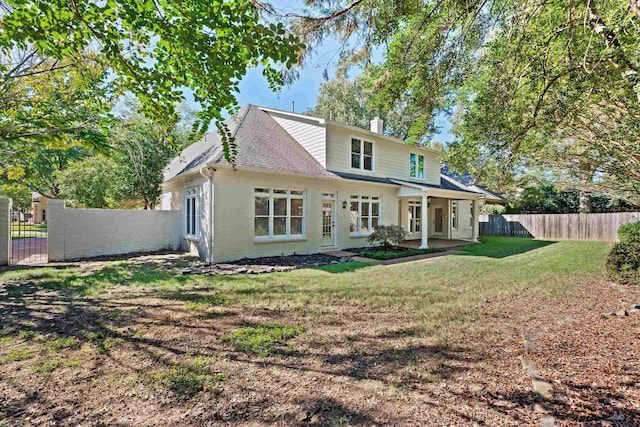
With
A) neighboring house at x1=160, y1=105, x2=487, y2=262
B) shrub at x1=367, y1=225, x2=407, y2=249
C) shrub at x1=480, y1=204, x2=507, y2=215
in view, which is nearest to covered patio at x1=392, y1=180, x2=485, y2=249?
neighboring house at x1=160, y1=105, x2=487, y2=262

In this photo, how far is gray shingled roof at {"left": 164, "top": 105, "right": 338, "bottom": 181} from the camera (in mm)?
10798

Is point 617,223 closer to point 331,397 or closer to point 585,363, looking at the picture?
point 585,363

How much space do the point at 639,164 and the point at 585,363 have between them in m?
8.08

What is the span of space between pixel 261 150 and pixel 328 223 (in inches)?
165

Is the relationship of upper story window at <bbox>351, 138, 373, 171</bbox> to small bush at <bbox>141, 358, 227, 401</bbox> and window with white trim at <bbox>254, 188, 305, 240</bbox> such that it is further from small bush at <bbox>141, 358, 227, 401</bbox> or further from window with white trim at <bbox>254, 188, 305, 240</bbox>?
small bush at <bbox>141, 358, 227, 401</bbox>

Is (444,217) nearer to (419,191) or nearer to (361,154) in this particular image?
(419,191)

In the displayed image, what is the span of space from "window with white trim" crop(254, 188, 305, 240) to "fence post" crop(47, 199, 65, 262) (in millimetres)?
6715

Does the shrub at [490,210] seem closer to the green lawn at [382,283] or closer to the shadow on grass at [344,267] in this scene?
the green lawn at [382,283]

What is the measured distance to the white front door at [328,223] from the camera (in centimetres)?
1309

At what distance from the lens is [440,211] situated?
19.9 meters

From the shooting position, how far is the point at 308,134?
13.8 m

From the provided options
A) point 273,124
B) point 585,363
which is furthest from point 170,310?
point 273,124

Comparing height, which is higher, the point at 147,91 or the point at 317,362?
the point at 147,91

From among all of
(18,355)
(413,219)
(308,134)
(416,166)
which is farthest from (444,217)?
(18,355)
